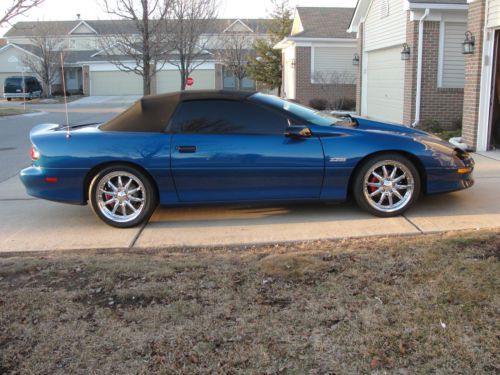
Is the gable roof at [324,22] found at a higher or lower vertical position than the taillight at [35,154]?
higher

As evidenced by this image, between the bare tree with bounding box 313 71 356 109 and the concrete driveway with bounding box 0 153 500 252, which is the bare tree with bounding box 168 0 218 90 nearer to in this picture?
the bare tree with bounding box 313 71 356 109

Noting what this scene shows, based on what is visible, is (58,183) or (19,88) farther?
(19,88)

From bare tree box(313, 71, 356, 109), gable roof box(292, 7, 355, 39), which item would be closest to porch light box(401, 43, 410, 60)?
bare tree box(313, 71, 356, 109)

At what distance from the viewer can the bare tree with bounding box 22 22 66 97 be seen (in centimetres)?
4488

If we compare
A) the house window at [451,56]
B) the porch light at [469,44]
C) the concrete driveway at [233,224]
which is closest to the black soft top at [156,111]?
the concrete driveway at [233,224]

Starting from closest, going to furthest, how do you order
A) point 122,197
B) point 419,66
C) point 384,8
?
1. point 122,197
2. point 419,66
3. point 384,8

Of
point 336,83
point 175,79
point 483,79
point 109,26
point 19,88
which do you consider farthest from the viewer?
point 175,79

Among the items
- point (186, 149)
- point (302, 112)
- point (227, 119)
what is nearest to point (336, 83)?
point (302, 112)

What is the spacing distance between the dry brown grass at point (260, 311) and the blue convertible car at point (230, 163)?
3.54 ft

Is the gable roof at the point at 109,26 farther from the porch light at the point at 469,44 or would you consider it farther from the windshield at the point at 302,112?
the windshield at the point at 302,112

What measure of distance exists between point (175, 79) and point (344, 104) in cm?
2546

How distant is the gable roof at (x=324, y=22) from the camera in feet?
78.6

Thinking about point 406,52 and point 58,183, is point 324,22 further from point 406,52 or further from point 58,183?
point 58,183

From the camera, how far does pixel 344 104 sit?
23.5 m
